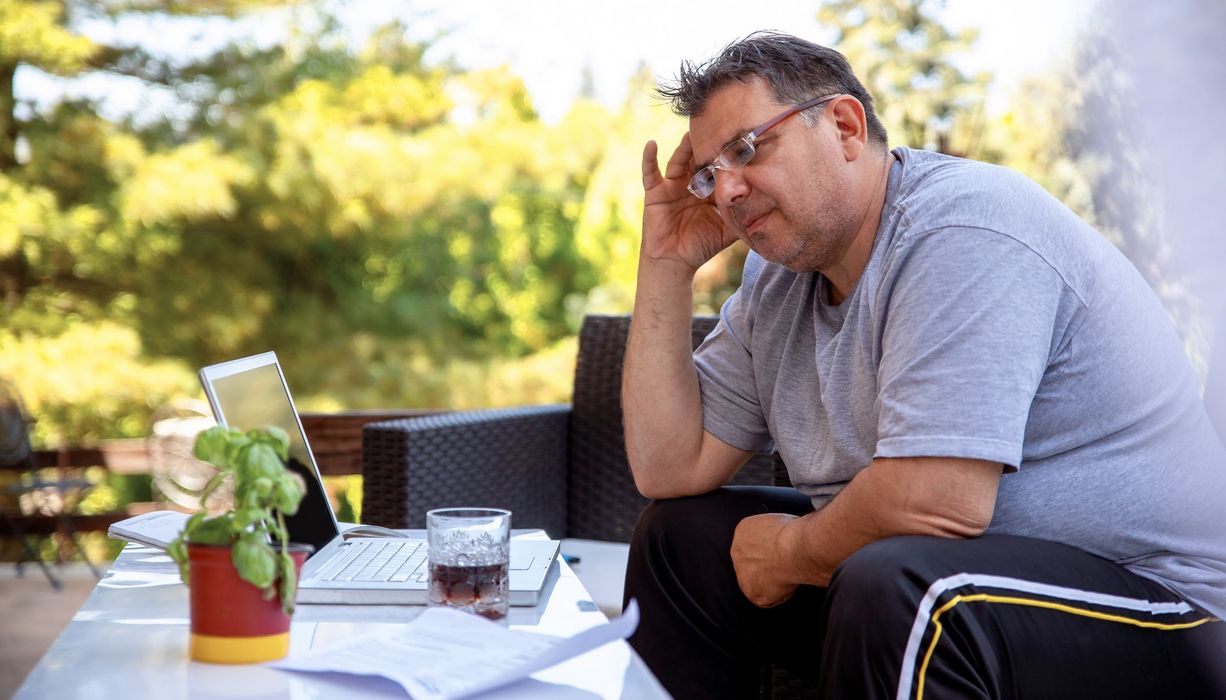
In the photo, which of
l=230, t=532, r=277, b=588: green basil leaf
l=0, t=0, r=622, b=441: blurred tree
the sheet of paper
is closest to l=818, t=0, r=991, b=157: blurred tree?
l=0, t=0, r=622, b=441: blurred tree

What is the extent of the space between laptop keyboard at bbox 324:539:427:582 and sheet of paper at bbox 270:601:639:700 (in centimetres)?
23

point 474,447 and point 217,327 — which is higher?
point 474,447

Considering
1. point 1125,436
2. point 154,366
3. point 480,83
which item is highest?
point 480,83

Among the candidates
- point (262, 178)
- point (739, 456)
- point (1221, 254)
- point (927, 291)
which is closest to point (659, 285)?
point (739, 456)

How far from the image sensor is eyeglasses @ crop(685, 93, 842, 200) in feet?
4.53

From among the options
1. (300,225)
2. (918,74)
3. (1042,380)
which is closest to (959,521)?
(1042,380)

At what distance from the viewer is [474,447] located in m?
2.09

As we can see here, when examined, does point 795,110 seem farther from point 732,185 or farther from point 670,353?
point 670,353

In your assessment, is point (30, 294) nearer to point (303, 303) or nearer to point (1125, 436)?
point (303, 303)

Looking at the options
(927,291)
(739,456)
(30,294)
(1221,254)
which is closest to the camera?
(1221,254)

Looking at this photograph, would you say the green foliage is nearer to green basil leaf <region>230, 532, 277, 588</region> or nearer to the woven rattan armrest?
green basil leaf <region>230, 532, 277, 588</region>

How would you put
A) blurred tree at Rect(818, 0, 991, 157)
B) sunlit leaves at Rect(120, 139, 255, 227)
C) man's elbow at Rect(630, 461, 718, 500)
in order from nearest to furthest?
1. man's elbow at Rect(630, 461, 718, 500)
2. blurred tree at Rect(818, 0, 991, 157)
3. sunlit leaves at Rect(120, 139, 255, 227)

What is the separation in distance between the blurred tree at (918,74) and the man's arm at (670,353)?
497cm

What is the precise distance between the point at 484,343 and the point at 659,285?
25.2ft
